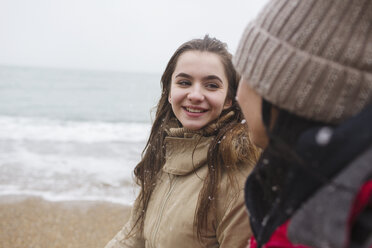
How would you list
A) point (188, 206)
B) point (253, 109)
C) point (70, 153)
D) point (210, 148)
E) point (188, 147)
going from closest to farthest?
point (253, 109) < point (188, 206) < point (210, 148) < point (188, 147) < point (70, 153)

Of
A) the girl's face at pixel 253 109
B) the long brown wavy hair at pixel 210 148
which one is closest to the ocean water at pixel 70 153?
the long brown wavy hair at pixel 210 148

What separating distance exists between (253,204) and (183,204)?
908 mm

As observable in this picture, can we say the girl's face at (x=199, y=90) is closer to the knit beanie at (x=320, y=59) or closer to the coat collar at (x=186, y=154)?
the coat collar at (x=186, y=154)

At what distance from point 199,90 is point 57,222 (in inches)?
226

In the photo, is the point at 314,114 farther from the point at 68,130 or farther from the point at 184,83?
the point at 68,130

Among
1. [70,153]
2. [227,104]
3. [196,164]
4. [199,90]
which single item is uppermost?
[199,90]

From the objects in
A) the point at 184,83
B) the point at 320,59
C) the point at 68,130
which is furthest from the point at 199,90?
the point at 68,130

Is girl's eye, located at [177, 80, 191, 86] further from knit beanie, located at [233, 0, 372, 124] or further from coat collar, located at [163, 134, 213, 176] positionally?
knit beanie, located at [233, 0, 372, 124]

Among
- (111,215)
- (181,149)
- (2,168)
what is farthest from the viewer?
(2,168)

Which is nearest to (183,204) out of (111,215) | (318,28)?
(318,28)

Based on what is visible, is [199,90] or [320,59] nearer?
[320,59]

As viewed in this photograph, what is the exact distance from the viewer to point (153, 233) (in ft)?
6.95

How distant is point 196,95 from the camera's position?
222 centimetres

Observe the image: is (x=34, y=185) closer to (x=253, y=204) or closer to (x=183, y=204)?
(x=183, y=204)
